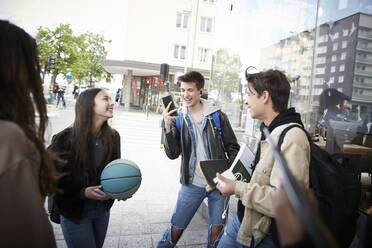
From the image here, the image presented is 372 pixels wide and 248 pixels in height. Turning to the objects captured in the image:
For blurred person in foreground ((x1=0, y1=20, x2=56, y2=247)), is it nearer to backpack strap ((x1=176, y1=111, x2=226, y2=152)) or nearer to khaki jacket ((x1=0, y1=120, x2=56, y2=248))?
khaki jacket ((x1=0, y1=120, x2=56, y2=248))

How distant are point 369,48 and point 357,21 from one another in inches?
15.1

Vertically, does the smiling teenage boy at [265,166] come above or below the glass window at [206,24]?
below

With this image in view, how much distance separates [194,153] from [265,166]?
50.9 inches

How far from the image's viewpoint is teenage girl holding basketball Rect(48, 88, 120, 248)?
7.06ft

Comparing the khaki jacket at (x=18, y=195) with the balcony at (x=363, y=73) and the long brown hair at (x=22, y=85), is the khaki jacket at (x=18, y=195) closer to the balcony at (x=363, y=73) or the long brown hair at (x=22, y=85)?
the long brown hair at (x=22, y=85)

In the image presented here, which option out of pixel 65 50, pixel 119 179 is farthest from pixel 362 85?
pixel 65 50

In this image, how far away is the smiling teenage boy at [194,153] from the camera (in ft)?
9.43

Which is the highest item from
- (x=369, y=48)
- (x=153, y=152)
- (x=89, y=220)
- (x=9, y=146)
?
(x=369, y=48)

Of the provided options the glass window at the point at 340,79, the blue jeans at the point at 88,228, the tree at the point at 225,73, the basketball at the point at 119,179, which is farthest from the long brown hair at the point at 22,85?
the tree at the point at 225,73

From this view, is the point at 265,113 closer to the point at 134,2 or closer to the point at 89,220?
the point at 89,220

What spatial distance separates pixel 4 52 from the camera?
1.05m

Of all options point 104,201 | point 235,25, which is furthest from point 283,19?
point 104,201

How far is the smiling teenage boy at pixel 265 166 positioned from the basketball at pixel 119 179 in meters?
0.85

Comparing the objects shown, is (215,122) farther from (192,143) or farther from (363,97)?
(363,97)
